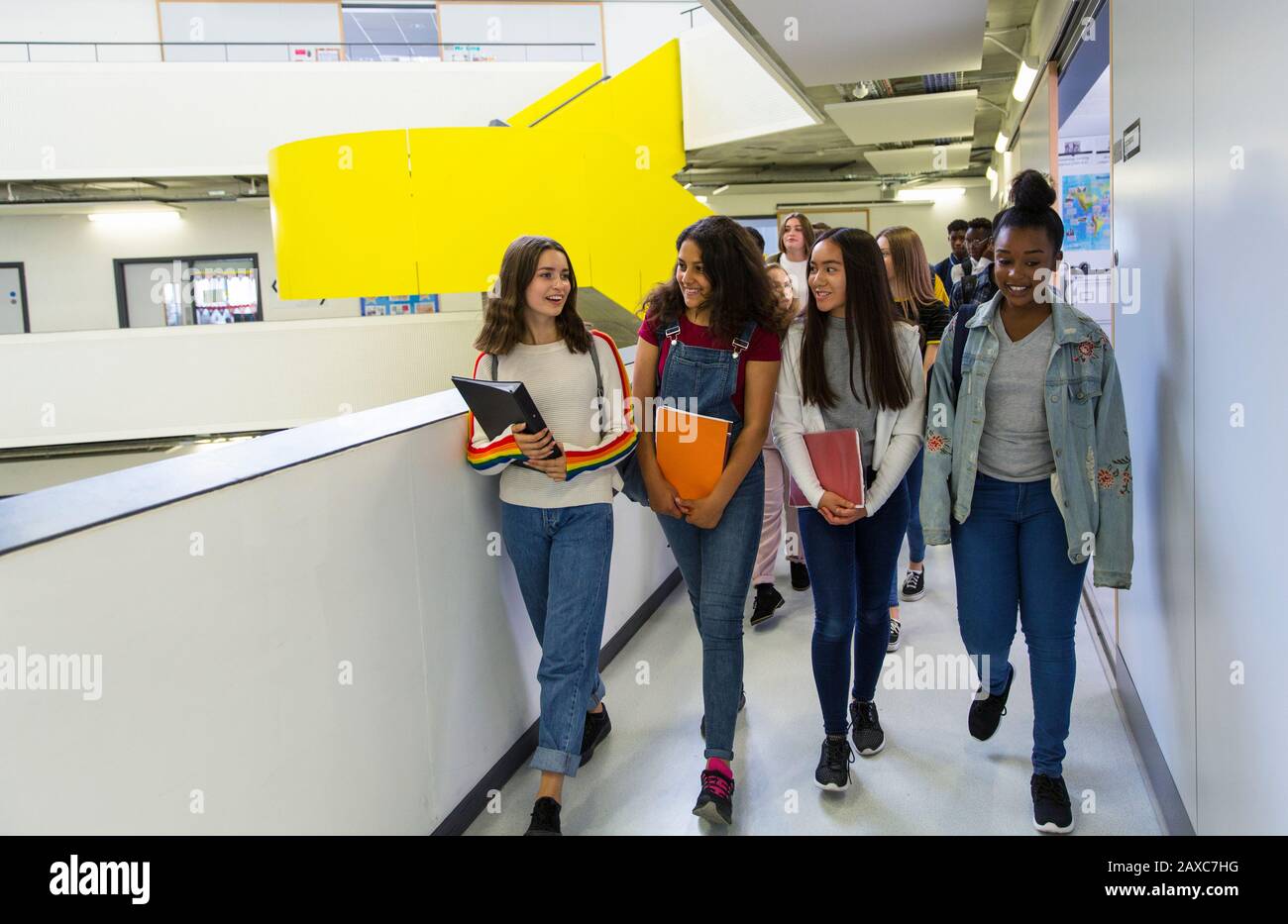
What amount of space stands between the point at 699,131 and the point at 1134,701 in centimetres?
856

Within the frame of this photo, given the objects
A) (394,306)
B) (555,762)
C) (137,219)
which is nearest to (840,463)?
(555,762)

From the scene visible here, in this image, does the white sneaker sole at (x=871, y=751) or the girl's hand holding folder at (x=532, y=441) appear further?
the white sneaker sole at (x=871, y=751)

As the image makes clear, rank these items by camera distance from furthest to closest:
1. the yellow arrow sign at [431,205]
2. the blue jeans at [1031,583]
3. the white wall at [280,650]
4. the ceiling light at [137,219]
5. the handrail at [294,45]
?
1. the ceiling light at [137,219]
2. the handrail at [294,45]
3. the yellow arrow sign at [431,205]
4. the blue jeans at [1031,583]
5. the white wall at [280,650]

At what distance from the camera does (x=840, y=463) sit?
2.50 metres

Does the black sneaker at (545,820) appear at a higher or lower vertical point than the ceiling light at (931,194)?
lower

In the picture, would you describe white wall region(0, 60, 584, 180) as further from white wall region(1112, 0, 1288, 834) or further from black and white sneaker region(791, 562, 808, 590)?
white wall region(1112, 0, 1288, 834)

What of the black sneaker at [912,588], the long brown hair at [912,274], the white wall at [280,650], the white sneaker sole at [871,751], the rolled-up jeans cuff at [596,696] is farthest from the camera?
the black sneaker at [912,588]

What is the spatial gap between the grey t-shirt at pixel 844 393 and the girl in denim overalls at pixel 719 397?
0.54 ft

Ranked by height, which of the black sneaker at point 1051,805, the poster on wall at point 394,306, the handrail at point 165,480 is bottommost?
the black sneaker at point 1051,805

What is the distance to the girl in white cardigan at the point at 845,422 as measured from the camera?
2508 millimetres

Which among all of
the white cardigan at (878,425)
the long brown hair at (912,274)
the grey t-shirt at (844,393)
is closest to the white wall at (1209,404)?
the white cardigan at (878,425)

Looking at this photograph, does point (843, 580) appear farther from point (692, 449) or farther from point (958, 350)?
point (958, 350)

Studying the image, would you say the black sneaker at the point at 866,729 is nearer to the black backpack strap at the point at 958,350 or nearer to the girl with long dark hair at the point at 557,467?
the girl with long dark hair at the point at 557,467

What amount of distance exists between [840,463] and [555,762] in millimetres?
1062
